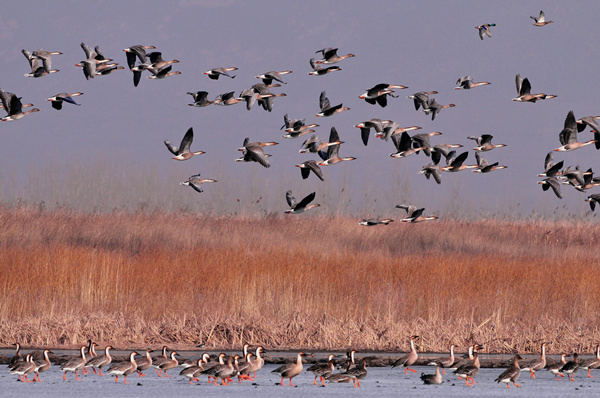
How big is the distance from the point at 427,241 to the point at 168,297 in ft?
42.8

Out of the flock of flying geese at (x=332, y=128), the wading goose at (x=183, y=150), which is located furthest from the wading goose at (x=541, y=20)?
the wading goose at (x=183, y=150)

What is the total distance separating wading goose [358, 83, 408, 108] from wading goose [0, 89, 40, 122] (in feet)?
18.9

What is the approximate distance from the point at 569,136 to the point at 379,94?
3464mm

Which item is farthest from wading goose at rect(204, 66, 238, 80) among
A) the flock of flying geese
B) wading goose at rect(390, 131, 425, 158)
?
wading goose at rect(390, 131, 425, 158)

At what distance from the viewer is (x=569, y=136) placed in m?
14.9

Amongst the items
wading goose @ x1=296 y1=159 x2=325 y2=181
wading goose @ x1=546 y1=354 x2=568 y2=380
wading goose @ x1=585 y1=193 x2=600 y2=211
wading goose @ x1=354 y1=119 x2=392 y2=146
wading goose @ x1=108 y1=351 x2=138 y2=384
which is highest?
wading goose @ x1=354 y1=119 x2=392 y2=146

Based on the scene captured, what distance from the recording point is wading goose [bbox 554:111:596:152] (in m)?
14.8

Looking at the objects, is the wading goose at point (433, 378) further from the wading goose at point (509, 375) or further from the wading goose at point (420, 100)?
the wading goose at point (420, 100)

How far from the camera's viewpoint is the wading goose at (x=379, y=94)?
16.3m

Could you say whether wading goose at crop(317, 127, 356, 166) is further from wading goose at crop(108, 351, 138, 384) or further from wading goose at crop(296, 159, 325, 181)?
wading goose at crop(108, 351, 138, 384)

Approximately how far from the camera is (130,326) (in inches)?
543

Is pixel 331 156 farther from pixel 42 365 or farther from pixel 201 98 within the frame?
pixel 42 365

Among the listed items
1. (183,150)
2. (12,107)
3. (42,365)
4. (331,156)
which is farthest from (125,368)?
(331,156)

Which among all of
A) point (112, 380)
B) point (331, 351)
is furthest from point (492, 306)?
point (112, 380)
